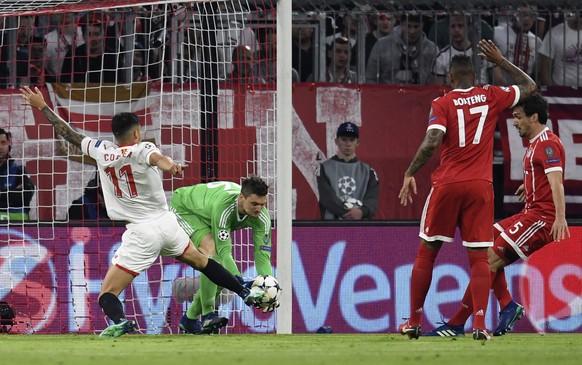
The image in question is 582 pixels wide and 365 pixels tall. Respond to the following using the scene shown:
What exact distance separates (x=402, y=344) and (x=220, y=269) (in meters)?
2.04

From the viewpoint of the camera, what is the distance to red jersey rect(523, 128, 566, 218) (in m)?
11.5

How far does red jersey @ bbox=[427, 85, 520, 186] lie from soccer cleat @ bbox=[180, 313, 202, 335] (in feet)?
9.53

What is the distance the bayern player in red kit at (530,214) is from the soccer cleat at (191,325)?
2137 mm

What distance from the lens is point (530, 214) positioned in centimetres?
1184

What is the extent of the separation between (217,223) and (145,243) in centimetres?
111

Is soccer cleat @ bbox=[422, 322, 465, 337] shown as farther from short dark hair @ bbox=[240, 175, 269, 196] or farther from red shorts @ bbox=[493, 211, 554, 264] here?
short dark hair @ bbox=[240, 175, 269, 196]

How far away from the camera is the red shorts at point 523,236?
11.8 meters

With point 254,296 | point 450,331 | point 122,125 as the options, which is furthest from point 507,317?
point 122,125

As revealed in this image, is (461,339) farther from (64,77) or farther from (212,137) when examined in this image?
(64,77)

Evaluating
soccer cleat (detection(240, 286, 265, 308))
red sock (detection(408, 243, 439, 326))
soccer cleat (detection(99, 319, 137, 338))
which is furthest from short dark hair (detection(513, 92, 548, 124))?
soccer cleat (detection(99, 319, 137, 338))

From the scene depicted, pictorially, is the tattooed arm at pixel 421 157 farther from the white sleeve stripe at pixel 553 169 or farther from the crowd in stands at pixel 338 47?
the crowd in stands at pixel 338 47

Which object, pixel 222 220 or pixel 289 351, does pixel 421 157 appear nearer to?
pixel 289 351

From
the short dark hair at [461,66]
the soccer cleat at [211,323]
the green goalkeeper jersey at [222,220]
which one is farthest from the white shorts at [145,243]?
the short dark hair at [461,66]

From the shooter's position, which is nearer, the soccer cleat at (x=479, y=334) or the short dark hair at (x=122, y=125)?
the soccer cleat at (x=479, y=334)
